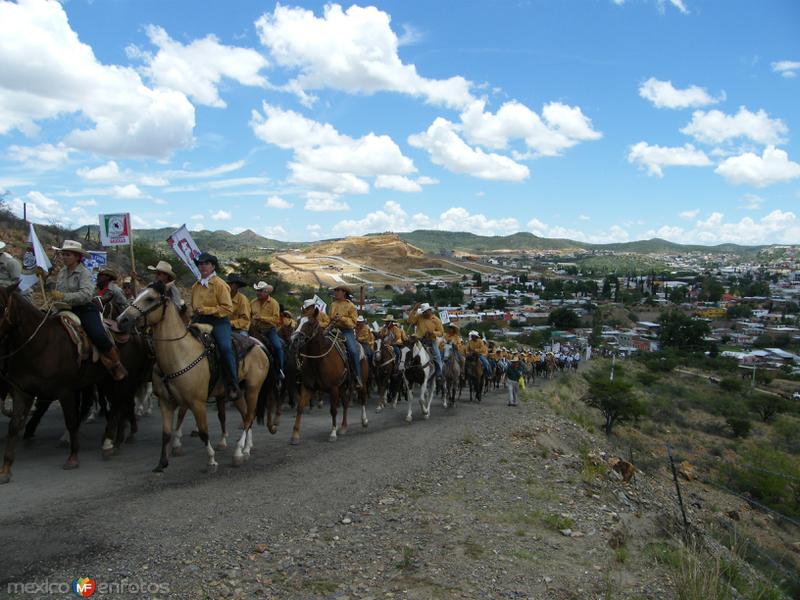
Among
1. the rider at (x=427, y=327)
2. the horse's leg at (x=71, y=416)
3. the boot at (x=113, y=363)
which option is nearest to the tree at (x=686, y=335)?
the rider at (x=427, y=327)

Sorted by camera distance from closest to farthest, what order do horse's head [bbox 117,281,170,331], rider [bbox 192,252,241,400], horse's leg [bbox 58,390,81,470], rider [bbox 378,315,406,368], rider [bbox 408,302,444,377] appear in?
1. horse's head [bbox 117,281,170,331]
2. horse's leg [bbox 58,390,81,470]
3. rider [bbox 192,252,241,400]
4. rider [bbox 408,302,444,377]
5. rider [bbox 378,315,406,368]

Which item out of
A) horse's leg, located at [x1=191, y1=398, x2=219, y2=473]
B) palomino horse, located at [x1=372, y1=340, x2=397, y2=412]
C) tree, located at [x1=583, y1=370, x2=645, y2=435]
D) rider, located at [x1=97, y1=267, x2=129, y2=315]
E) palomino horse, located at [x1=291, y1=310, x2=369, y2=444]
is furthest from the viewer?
tree, located at [x1=583, y1=370, x2=645, y2=435]

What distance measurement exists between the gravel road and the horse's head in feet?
7.44

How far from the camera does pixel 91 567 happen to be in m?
5.35

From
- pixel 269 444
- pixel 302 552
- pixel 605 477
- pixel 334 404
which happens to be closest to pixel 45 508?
pixel 302 552

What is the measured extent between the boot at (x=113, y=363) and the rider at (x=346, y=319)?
4.45 metres

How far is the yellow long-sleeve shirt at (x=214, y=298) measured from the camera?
29.0 ft

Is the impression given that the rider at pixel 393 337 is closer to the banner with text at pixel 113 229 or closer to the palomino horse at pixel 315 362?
the palomino horse at pixel 315 362

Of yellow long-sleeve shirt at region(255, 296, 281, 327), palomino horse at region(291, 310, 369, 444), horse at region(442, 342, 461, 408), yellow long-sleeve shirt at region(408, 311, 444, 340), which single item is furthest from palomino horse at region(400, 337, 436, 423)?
yellow long-sleeve shirt at region(255, 296, 281, 327)

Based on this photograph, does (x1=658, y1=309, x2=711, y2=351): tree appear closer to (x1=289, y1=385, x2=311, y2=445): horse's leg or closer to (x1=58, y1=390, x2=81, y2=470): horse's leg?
(x1=289, y1=385, x2=311, y2=445): horse's leg

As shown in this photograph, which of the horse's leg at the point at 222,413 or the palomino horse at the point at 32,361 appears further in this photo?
the horse's leg at the point at 222,413

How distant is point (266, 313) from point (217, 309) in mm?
2802

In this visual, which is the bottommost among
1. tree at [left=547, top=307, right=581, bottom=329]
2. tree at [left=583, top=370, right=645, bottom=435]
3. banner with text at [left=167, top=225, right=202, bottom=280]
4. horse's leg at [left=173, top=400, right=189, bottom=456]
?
tree at [left=547, top=307, right=581, bottom=329]

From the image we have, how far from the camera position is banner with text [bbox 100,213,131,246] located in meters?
14.0
